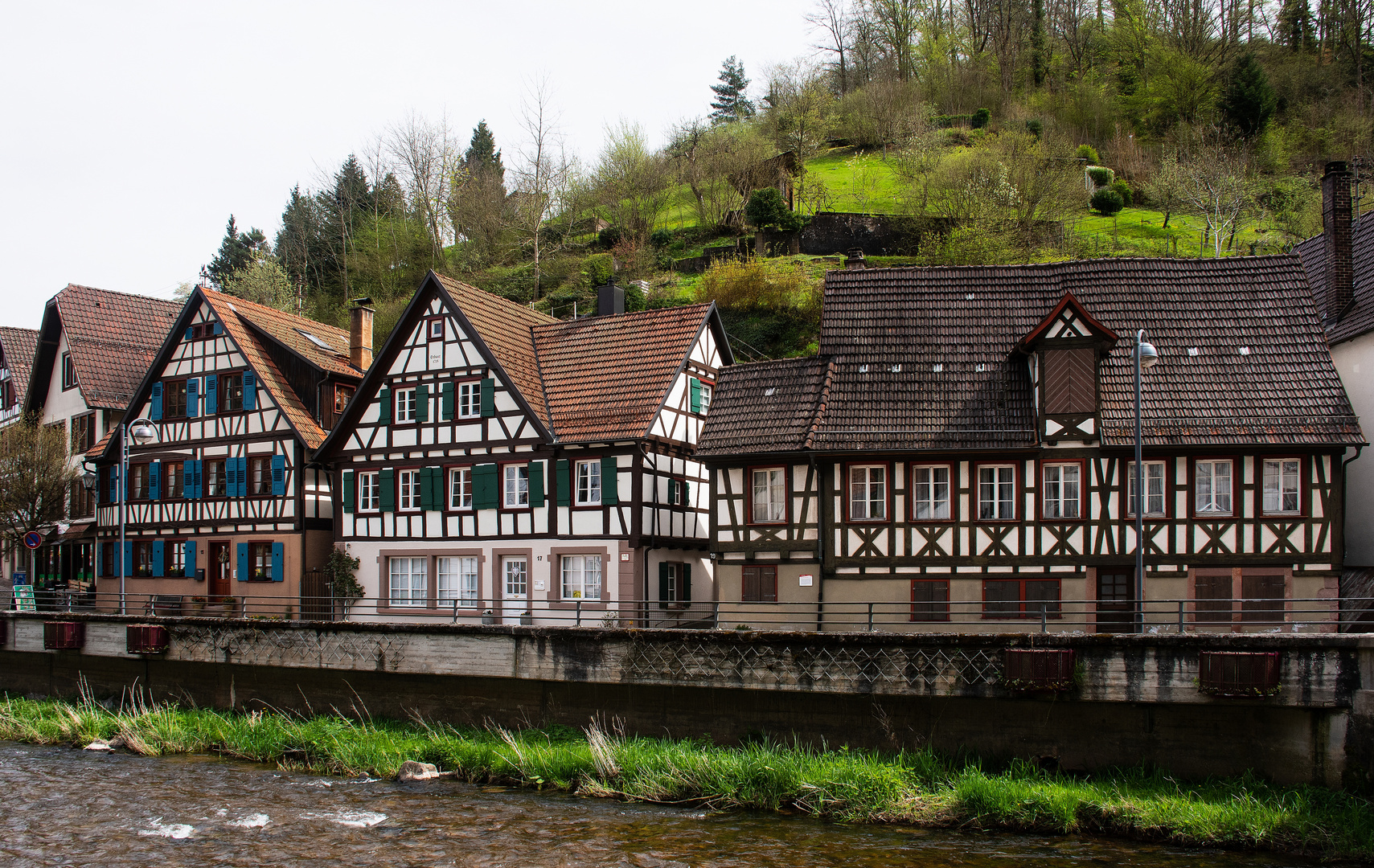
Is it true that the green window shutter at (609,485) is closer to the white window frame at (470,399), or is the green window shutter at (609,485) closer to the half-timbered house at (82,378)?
the white window frame at (470,399)

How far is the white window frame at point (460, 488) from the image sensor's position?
2988cm

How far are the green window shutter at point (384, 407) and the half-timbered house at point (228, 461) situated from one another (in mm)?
2888

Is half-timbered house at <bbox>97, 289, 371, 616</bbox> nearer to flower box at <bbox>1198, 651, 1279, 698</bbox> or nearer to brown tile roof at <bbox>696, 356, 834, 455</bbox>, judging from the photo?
brown tile roof at <bbox>696, 356, 834, 455</bbox>

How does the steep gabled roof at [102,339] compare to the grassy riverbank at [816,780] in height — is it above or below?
above

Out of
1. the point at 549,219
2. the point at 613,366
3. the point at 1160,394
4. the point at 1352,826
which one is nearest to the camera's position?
the point at 1352,826

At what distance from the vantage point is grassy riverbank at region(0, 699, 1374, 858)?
15.3 m

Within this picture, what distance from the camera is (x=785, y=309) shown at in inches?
1741

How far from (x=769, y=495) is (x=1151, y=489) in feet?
26.4

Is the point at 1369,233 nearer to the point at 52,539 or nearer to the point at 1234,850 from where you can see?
the point at 1234,850

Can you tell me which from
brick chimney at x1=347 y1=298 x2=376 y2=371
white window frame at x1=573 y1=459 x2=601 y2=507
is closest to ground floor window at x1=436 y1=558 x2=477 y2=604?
white window frame at x1=573 y1=459 x2=601 y2=507

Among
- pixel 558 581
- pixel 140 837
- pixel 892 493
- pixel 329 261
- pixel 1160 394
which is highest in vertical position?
pixel 329 261

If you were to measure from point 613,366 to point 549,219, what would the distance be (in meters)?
31.9

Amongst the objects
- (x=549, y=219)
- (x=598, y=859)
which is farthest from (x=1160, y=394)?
(x=549, y=219)

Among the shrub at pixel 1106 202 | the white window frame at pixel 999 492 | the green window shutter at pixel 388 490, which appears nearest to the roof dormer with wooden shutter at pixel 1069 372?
the white window frame at pixel 999 492
